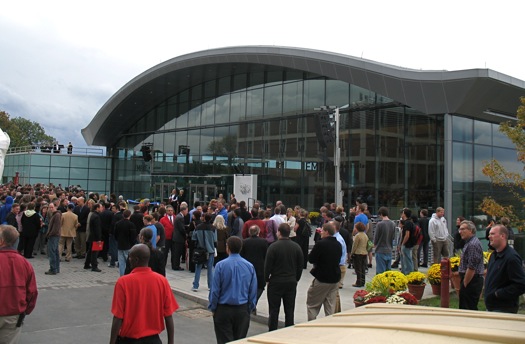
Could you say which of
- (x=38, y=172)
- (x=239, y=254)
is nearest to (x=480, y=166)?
(x=239, y=254)

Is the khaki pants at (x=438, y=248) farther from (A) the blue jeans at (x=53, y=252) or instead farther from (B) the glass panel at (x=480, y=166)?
(A) the blue jeans at (x=53, y=252)

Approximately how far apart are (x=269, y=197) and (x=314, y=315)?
734 inches

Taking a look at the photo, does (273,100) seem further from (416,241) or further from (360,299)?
(360,299)

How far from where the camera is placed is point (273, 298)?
7.37 m

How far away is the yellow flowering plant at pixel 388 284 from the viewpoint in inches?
320

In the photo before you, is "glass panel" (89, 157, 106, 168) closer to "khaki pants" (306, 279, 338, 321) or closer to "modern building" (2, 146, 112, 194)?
"modern building" (2, 146, 112, 194)

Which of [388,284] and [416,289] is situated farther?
[416,289]

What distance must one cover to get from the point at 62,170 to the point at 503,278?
1567 inches

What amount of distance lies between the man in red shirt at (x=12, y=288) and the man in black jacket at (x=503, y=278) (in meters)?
5.55

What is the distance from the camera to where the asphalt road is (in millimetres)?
7413

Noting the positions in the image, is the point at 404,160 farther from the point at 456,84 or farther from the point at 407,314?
the point at 407,314

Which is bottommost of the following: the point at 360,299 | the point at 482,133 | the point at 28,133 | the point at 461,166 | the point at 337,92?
the point at 360,299

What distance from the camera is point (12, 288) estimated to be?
5.14 meters

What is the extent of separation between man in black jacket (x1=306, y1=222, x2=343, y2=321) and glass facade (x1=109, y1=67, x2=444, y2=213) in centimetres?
897
